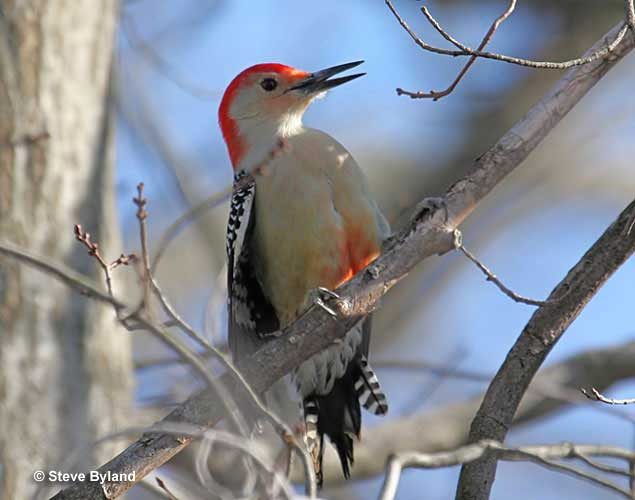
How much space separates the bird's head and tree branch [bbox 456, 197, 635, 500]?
2.59m

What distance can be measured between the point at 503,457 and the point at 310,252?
2.56 metres

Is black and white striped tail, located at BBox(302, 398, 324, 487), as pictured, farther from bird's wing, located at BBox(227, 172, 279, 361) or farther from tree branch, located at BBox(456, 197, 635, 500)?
tree branch, located at BBox(456, 197, 635, 500)

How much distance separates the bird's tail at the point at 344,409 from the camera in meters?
6.25

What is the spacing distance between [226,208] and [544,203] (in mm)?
4545

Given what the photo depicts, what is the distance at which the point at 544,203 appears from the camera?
14281 mm

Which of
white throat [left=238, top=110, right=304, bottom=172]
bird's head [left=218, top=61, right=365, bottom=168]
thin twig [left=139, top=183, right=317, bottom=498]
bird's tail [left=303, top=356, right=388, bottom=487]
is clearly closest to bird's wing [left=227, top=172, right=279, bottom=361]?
white throat [left=238, top=110, right=304, bottom=172]

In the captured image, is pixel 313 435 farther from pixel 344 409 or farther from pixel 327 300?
pixel 327 300

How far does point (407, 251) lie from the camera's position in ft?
15.7

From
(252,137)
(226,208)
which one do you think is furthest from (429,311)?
(252,137)

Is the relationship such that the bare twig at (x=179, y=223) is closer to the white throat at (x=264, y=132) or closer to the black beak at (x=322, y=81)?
the white throat at (x=264, y=132)

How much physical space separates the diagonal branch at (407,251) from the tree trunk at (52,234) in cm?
213

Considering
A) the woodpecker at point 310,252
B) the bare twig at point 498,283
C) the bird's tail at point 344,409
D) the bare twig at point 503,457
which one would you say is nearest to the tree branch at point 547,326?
the bare twig at point 498,283

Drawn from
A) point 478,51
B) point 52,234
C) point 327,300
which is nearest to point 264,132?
point 52,234

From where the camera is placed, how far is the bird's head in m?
6.91
